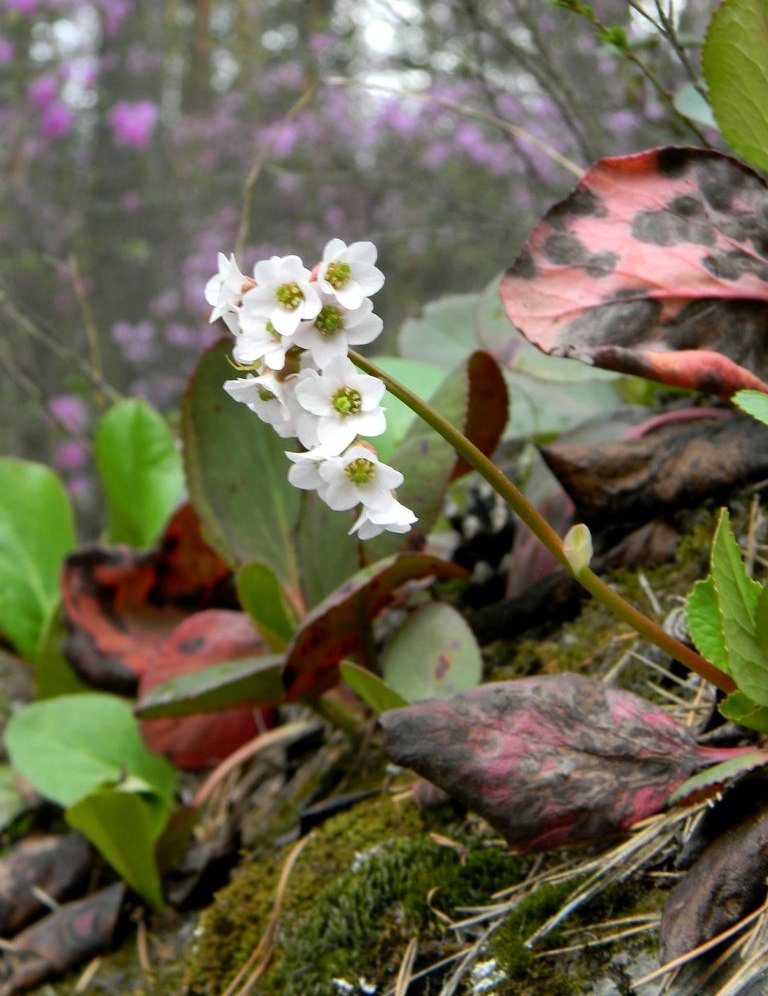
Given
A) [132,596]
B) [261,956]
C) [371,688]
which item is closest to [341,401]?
[371,688]

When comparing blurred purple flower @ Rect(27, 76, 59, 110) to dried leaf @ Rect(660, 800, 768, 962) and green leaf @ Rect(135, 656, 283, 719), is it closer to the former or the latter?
green leaf @ Rect(135, 656, 283, 719)

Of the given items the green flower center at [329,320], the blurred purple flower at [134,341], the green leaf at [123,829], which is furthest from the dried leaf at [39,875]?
the blurred purple flower at [134,341]

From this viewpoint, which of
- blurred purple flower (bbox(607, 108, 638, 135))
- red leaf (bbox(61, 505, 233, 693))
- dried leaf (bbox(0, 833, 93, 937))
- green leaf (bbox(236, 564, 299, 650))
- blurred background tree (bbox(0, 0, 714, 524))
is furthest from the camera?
blurred background tree (bbox(0, 0, 714, 524))

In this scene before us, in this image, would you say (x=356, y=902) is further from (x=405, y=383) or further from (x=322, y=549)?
(x=405, y=383)

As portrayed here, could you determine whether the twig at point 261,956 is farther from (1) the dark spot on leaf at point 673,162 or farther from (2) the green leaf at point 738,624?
(1) the dark spot on leaf at point 673,162

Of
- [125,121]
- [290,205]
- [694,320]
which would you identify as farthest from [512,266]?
[290,205]

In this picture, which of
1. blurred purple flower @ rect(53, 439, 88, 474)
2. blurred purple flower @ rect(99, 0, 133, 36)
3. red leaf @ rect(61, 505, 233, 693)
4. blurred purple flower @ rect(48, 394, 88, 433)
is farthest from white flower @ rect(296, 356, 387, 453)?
blurred purple flower @ rect(99, 0, 133, 36)
